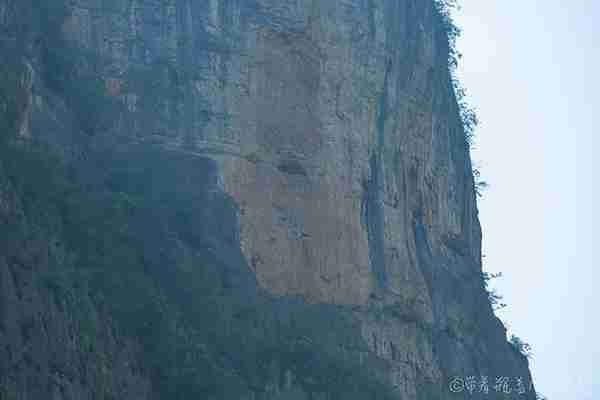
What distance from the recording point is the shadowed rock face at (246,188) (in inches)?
1243

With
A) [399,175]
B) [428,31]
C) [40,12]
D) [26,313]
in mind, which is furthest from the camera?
[428,31]

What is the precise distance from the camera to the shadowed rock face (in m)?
31.6

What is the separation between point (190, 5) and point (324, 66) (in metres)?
3.51

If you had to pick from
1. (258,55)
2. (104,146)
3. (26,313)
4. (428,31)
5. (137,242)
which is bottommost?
(26,313)

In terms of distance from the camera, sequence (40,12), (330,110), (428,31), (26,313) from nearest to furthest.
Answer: (26,313) < (40,12) < (330,110) < (428,31)

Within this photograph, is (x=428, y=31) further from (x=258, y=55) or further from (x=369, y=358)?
(x=369, y=358)

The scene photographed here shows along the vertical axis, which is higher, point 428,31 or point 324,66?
point 428,31

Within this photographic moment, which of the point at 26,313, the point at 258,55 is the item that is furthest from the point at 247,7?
the point at 26,313

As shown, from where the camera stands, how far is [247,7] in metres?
37.8

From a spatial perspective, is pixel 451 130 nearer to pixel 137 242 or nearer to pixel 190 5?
pixel 190 5

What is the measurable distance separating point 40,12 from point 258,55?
5195mm

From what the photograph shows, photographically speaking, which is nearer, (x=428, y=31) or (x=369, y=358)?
(x=369, y=358)

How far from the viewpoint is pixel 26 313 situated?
25.1 meters

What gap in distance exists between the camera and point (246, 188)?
1430 inches
